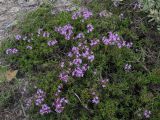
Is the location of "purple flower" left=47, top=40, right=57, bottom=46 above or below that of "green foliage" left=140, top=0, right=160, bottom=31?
below

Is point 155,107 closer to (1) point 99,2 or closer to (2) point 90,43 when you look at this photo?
(2) point 90,43

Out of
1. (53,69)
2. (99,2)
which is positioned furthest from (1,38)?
(99,2)

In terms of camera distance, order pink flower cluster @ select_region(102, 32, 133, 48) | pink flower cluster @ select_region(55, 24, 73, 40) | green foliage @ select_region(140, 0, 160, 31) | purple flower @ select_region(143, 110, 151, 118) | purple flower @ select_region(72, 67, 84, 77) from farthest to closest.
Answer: green foliage @ select_region(140, 0, 160, 31) → pink flower cluster @ select_region(55, 24, 73, 40) → pink flower cluster @ select_region(102, 32, 133, 48) → purple flower @ select_region(72, 67, 84, 77) → purple flower @ select_region(143, 110, 151, 118)

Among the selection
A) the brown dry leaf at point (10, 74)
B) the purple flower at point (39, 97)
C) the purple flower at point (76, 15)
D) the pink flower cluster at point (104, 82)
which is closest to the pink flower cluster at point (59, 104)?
the purple flower at point (39, 97)

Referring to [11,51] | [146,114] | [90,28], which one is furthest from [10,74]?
[146,114]

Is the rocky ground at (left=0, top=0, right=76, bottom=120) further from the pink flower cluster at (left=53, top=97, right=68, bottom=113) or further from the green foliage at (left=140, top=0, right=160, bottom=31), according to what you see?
the pink flower cluster at (left=53, top=97, right=68, bottom=113)

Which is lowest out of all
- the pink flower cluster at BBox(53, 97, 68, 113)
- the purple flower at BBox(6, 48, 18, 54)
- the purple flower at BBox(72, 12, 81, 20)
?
the pink flower cluster at BBox(53, 97, 68, 113)

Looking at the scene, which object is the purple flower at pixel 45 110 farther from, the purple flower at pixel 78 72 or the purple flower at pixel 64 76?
the purple flower at pixel 78 72

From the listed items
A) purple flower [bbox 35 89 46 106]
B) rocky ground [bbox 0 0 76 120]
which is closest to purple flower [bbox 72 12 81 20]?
rocky ground [bbox 0 0 76 120]
